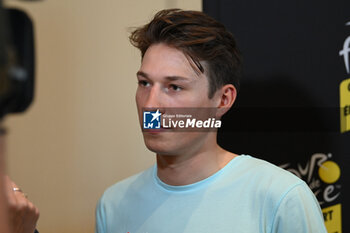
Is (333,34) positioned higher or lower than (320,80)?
higher

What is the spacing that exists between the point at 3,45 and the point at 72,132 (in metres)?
1.28

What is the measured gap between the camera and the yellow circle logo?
169cm

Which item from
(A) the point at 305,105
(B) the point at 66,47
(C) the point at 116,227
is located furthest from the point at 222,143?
(B) the point at 66,47

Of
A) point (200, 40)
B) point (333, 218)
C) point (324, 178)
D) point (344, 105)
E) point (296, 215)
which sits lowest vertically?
point (333, 218)

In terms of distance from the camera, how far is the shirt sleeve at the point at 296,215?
1.09 metres

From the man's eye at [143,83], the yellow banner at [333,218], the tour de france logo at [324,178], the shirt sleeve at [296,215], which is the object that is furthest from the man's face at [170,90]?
the yellow banner at [333,218]

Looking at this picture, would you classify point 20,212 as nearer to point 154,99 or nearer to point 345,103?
point 154,99

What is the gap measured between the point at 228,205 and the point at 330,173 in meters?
0.72

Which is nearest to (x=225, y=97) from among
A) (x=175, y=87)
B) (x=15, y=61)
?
(x=175, y=87)

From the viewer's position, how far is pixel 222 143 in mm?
1663

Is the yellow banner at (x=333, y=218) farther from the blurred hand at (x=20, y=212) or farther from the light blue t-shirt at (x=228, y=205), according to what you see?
the blurred hand at (x=20, y=212)

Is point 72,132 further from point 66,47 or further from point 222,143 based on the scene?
point 222,143

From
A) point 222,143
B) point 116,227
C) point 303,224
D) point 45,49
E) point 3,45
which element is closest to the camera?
point 3,45

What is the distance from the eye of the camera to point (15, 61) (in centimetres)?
28
